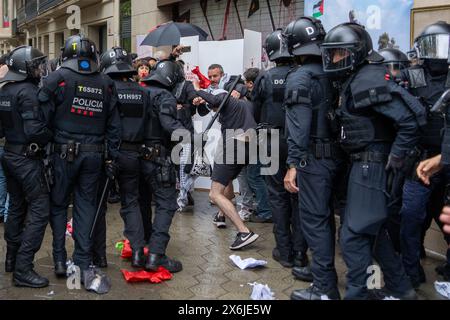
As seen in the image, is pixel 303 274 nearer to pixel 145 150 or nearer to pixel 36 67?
pixel 145 150

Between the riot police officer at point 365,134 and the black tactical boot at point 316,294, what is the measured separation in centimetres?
25

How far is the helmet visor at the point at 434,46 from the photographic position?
3.79 m

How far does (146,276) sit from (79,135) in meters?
1.35

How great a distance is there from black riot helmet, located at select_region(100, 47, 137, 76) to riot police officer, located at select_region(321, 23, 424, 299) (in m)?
1.91

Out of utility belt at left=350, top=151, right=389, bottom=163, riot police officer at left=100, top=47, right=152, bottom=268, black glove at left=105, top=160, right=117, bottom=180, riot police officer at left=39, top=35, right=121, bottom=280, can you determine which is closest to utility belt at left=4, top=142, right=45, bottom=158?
riot police officer at left=39, top=35, right=121, bottom=280

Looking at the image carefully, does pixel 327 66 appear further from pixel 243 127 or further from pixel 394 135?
pixel 243 127

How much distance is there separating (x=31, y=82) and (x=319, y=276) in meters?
2.88

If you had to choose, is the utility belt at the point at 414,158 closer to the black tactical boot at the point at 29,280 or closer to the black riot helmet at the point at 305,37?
the black riot helmet at the point at 305,37

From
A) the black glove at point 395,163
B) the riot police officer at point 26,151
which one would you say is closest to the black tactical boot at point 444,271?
the black glove at point 395,163

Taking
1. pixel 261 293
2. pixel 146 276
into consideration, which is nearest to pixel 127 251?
pixel 146 276

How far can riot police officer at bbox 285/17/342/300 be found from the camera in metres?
3.73

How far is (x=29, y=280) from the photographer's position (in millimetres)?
4051

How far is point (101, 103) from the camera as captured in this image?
416cm
